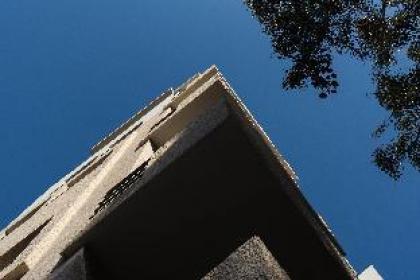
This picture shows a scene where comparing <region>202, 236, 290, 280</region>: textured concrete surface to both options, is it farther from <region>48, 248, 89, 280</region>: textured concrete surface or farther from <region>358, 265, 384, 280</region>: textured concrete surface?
<region>358, 265, 384, 280</region>: textured concrete surface

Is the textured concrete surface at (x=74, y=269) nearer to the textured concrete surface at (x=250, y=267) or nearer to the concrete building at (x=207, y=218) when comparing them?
the concrete building at (x=207, y=218)

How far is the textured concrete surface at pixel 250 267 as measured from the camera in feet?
15.4

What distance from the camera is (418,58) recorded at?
12.2m

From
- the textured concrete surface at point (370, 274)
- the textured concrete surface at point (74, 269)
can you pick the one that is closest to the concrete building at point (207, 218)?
the textured concrete surface at point (74, 269)

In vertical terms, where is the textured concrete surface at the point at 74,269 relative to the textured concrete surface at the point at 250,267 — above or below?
above

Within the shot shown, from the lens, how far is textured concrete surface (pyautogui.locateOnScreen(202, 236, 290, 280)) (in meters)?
4.68

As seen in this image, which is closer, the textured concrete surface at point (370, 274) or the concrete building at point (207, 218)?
the concrete building at point (207, 218)

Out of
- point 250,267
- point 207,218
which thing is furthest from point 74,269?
point 250,267

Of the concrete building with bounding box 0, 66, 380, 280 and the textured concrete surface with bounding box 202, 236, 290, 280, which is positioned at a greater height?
the concrete building with bounding box 0, 66, 380, 280

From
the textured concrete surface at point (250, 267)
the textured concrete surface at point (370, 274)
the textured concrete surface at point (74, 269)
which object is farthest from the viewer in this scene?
the textured concrete surface at point (370, 274)

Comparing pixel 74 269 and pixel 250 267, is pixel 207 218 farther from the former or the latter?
pixel 74 269

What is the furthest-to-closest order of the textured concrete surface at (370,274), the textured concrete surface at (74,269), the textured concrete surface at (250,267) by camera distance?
the textured concrete surface at (370,274), the textured concrete surface at (74,269), the textured concrete surface at (250,267)

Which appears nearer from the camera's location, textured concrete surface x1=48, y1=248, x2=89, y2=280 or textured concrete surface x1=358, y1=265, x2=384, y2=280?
textured concrete surface x1=48, y1=248, x2=89, y2=280

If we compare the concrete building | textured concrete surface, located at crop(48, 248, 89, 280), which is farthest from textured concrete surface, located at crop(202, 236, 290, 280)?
textured concrete surface, located at crop(48, 248, 89, 280)
